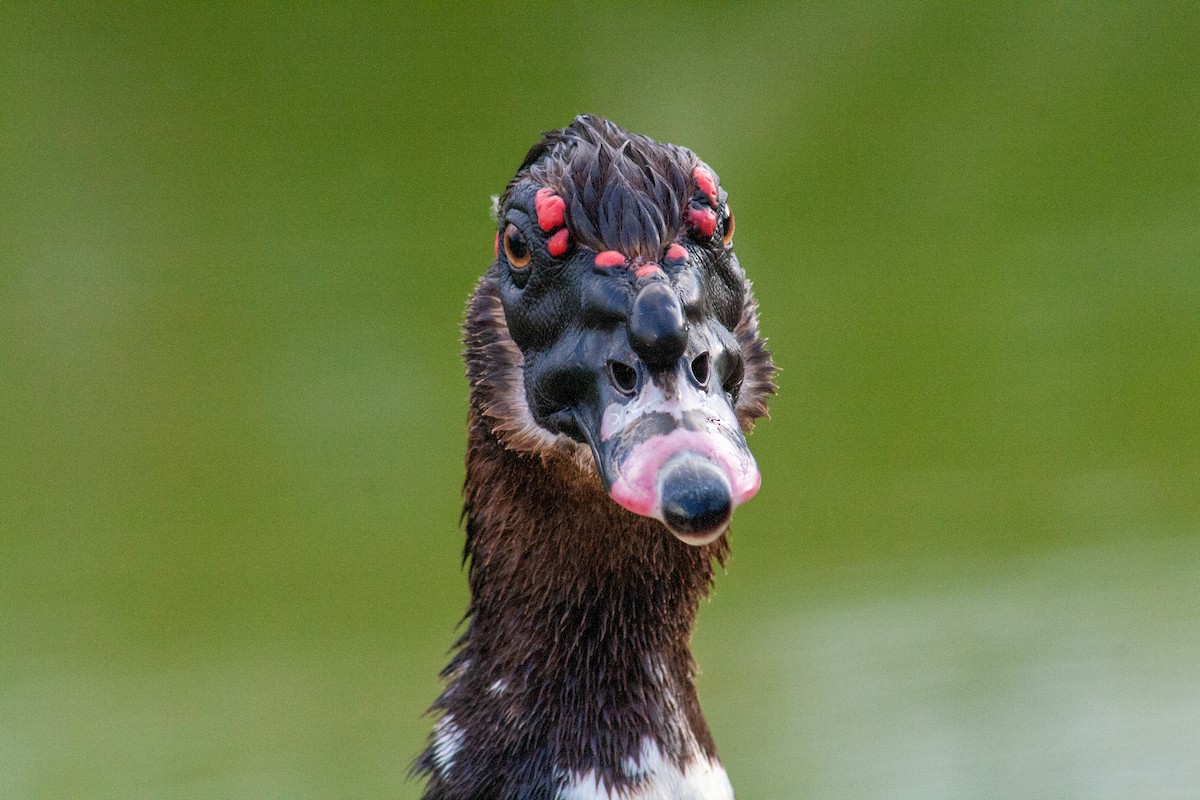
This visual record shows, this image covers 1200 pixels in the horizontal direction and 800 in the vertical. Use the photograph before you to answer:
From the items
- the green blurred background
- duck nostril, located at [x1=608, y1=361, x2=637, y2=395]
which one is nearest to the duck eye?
duck nostril, located at [x1=608, y1=361, x2=637, y2=395]

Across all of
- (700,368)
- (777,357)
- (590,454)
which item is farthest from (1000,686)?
(700,368)

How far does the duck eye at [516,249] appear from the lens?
7.86 ft

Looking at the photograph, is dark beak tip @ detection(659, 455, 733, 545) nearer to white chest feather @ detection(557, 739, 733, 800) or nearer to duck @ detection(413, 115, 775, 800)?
duck @ detection(413, 115, 775, 800)

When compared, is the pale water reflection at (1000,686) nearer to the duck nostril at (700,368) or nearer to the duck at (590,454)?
the duck at (590,454)

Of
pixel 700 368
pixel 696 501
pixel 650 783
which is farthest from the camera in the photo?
pixel 650 783

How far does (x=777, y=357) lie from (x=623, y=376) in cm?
364

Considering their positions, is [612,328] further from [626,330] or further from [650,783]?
[650,783]

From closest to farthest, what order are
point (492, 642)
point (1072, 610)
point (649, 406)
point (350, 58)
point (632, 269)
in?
point (649, 406) < point (632, 269) < point (492, 642) < point (1072, 610) < point (350, 58)

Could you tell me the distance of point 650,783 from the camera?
2562 mm


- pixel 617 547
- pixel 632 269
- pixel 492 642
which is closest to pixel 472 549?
pixel 492 642

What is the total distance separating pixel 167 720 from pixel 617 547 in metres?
2.89

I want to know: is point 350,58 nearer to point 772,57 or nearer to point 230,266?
point 230,266

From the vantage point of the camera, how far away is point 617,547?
2512mm

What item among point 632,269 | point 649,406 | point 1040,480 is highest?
point 1040,480
